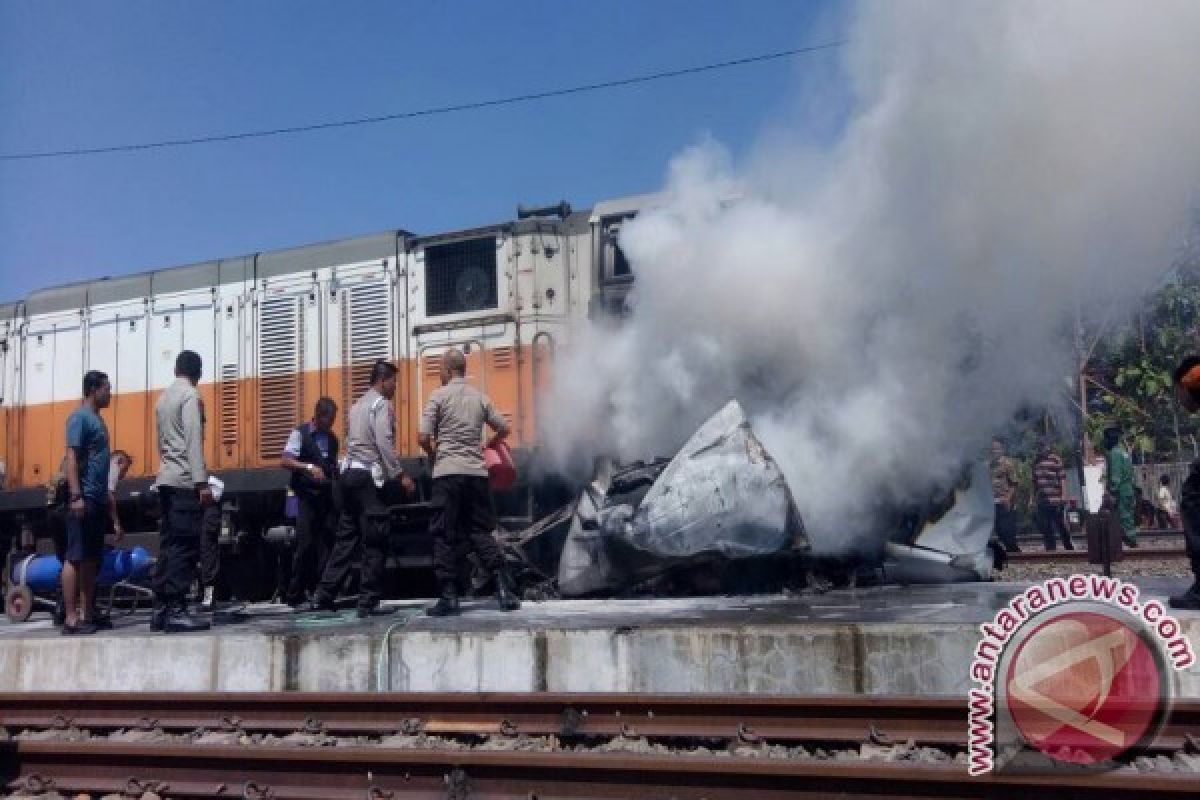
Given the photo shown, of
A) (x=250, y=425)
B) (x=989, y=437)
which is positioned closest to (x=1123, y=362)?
(x=989, y=437)

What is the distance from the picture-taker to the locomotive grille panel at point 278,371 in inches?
407

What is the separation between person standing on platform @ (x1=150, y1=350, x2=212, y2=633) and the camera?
22.2 feet

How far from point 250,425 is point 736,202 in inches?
218

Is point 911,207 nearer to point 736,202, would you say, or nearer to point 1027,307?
point 1027,307

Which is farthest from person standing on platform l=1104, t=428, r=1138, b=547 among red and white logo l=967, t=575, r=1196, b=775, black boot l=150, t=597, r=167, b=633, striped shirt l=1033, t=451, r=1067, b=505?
black boot l=150, t=597, r=167, b=633

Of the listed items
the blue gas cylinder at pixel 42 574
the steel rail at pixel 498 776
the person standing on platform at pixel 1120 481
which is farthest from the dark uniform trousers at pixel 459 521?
the person standing on platform at pixel 1120 481

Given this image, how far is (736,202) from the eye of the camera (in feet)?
26.4

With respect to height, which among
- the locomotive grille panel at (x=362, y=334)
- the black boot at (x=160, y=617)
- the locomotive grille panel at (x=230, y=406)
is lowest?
the black boot at (x=160, y=617)

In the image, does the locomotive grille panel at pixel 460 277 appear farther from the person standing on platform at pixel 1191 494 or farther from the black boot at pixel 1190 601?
the black boot at pixel 1190 601

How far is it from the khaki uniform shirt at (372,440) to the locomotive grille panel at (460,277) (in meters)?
2.51

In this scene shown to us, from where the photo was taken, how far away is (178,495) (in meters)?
6.78

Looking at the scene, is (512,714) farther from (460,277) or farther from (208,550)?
(460,277)

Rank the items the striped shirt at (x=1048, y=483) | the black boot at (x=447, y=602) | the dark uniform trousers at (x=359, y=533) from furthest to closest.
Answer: the striped shirt at (x=1048, y=483), the dark uniform trousers at (x=359, y=533), the black boot at (x=447, y=602)

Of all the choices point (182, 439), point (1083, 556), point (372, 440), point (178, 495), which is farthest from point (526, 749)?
point (1083, 556)
